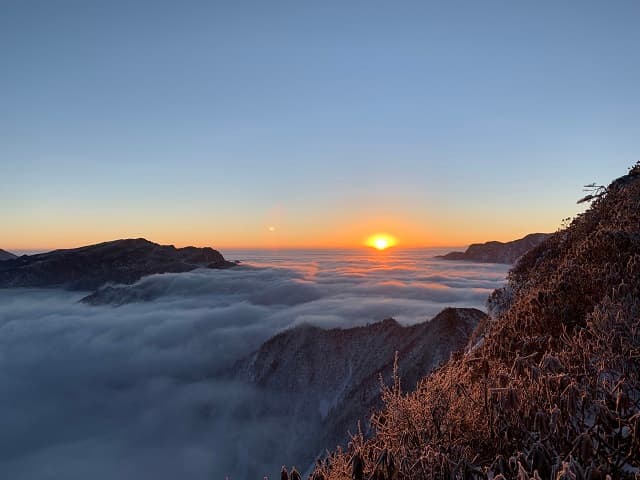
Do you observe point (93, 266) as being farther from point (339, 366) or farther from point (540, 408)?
point (540, 408)

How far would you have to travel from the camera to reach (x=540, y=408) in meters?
4.45

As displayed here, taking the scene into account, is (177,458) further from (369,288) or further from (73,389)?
(369,288)

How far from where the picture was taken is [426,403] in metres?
6.11

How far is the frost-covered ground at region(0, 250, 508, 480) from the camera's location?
54.2 m

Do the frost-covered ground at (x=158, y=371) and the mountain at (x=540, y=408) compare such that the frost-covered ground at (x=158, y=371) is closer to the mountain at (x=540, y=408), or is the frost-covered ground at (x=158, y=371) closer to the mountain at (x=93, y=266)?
the mountain at (x=93, y=266)

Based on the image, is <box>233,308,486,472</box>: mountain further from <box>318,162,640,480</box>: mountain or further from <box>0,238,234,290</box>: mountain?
<box>0,238,234,290</box>: mountain

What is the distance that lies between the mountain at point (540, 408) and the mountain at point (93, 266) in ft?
535

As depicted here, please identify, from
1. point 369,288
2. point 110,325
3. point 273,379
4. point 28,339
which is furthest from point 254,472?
point 28,339

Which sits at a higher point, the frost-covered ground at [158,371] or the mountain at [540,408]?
the mountain at [540,408]

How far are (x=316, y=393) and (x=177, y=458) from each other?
84.9 feet

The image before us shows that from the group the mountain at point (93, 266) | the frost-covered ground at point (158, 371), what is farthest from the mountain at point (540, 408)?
the mountain at point (93, 266)

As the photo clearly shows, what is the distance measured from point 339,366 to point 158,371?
192ft

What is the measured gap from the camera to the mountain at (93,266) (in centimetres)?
15250

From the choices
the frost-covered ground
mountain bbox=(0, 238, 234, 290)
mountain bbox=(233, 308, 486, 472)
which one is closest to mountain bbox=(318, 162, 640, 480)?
mountain bbox=(233, 308, 486, 472)
